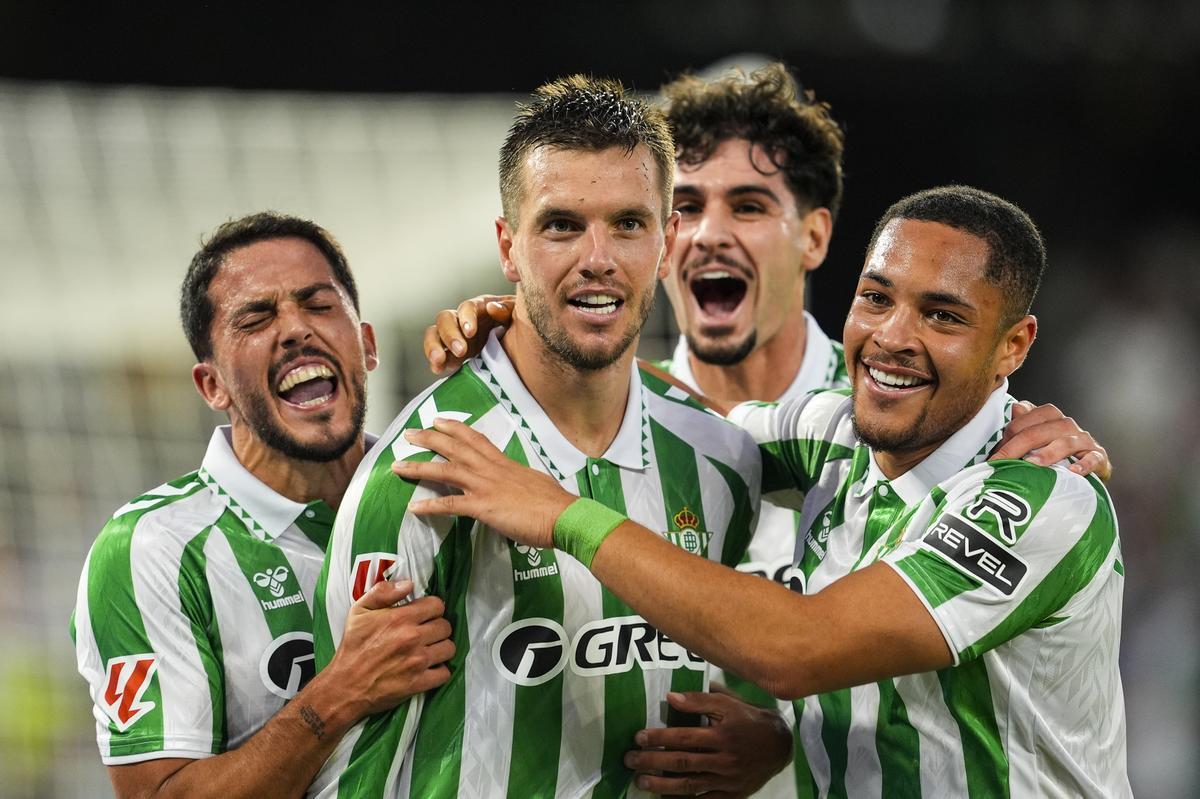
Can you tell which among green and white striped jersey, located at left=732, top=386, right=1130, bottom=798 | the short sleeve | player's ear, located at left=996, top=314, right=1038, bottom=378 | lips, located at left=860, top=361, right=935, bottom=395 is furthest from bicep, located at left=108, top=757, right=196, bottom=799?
player's ear, located at left=996, top=314, right=1038, bottom=378

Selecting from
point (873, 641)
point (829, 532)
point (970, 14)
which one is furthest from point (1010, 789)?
point (970, 14)

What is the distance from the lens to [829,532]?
325 cm

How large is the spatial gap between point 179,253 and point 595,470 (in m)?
4.02

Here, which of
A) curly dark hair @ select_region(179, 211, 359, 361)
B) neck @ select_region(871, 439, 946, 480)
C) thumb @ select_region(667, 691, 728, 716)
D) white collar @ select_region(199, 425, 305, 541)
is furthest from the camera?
curly dark hair @ select_region(179, 211, 359, 361)

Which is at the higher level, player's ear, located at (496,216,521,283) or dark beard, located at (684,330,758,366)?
player's ear, located at (496,216,521,283)

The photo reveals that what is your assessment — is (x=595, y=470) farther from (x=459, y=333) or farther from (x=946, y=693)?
(x=946, y=693)

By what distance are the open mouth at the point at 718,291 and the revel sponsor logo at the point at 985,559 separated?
1.86m

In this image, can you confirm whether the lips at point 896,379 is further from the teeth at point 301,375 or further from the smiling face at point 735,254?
the smiling face at point 735,254

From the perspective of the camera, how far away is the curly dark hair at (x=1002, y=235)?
299cm

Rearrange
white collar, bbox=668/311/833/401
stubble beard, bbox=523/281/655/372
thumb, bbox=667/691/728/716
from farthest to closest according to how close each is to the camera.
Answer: white collar, bbox=668/311/833/401
thumb, bbox=667/691/728/716
stubble beard, bbox=523/281/655/372

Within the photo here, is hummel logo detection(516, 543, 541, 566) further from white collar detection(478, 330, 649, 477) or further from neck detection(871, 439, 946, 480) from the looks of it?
neck detection(871, 439, 946, 480)

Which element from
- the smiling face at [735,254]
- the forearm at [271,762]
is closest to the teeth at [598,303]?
the forearm at [271,762]

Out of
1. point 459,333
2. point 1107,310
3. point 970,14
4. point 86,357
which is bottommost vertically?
point 1107,310

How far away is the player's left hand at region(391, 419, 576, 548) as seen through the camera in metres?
2.69
